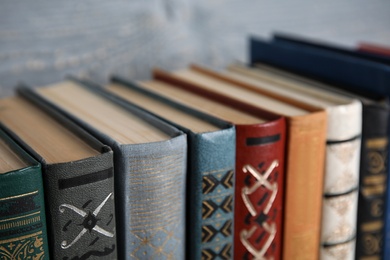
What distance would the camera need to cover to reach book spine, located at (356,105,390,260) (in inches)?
26.0

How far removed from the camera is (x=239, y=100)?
67cm

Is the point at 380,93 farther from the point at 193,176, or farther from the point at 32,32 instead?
the point at 32,32

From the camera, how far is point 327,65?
0.79 m

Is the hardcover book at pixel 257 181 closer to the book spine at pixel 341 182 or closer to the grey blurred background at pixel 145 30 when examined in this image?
the book spine at pixel 341 182

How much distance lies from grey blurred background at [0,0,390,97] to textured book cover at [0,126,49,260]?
0.35m

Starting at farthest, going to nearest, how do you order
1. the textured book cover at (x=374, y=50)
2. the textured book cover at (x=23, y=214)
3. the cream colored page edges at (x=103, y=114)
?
1. the textured book cover at (x=374, y=50)
2. the cream colored page edges at (x=103, y=114)
3. the textured book cover at (x=23, y=214)

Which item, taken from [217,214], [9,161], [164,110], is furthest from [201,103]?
[9,161]

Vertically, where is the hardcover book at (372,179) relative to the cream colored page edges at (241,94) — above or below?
below

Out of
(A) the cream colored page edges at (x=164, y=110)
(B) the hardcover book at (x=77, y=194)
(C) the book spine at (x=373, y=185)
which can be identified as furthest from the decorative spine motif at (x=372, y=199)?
(B) the hardcover book at (x=77, y=194)

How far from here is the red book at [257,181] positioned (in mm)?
591

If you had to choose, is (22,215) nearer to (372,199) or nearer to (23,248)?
(23,248)

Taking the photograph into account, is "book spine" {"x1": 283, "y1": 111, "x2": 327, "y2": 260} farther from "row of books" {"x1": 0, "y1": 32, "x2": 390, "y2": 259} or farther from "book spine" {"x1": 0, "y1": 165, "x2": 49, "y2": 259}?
"book spine" {"x1": 0, "y1": 165, "x2": 49, "y2": 259}

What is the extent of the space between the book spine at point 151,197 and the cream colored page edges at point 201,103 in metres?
0.10

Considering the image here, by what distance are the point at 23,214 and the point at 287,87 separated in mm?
399
